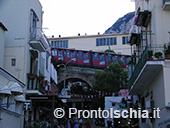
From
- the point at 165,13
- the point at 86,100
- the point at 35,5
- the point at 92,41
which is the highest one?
the point at 92,41

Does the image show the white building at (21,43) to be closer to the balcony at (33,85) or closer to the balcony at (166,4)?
the balcony at (33,85)

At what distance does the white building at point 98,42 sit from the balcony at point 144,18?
165ft

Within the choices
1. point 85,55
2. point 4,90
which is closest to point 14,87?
point 4,90

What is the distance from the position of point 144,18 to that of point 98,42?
54941 mm

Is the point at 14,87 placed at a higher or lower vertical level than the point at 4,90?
higher

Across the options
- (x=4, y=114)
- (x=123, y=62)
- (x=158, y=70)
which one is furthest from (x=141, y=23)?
(x=123, y=62)

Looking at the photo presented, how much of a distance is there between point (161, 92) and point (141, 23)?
5602mm

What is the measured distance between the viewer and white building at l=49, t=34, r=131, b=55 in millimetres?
71062

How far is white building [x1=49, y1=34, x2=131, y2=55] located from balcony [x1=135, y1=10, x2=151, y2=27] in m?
50.4

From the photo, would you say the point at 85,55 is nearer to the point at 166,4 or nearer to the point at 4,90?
the point at 166,4

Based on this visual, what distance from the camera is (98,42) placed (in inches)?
2881

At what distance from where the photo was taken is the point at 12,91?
16.0 meters

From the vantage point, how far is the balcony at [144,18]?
1767 centimetres

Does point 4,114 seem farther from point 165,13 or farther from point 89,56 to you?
point 89,56
